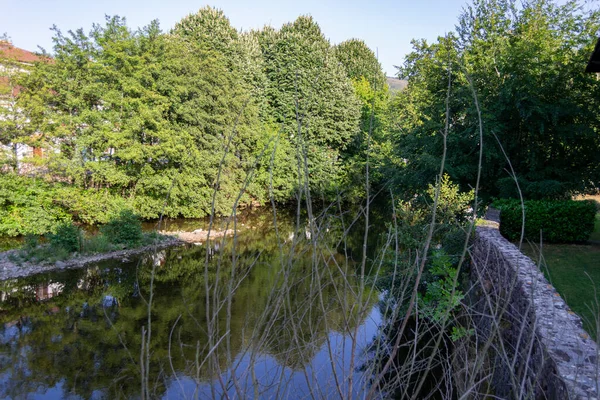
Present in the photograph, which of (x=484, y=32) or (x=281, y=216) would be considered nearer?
(x=484, y=32)

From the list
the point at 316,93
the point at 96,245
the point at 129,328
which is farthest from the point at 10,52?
the point at 316,93

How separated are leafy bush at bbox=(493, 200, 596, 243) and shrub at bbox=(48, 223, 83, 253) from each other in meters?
12.2

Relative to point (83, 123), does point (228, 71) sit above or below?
above

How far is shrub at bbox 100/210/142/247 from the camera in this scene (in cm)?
1474

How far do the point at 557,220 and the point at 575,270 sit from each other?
112 inches

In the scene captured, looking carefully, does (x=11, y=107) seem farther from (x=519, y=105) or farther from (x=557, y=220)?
(x=557, y=220)

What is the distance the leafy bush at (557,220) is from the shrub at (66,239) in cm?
Result: 1225

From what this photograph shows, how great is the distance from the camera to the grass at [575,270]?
21.2ft

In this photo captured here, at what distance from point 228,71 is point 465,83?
11.6 m

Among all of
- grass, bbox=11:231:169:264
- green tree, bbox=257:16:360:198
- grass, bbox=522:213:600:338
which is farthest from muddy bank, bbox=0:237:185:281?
green tree, bbox=257:16:360:198

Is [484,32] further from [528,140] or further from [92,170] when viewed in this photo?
[92,170]

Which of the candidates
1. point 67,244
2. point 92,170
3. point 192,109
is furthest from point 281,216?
point 67,244

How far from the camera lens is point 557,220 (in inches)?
425

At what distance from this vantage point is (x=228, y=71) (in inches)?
834
